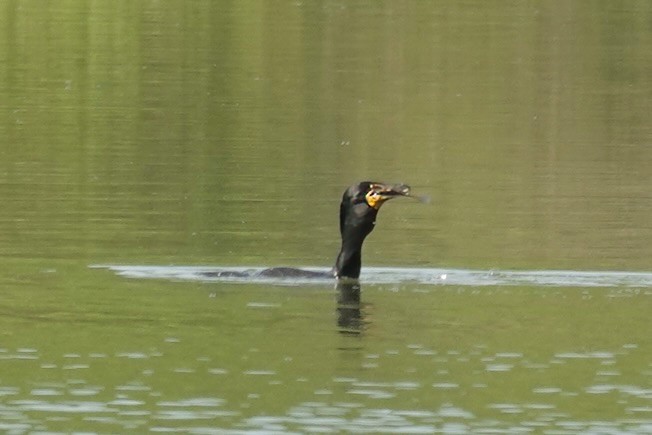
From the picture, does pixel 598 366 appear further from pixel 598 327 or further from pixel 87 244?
pixel 87 244

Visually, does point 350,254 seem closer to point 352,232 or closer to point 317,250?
point 352,232

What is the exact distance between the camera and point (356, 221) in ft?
83.3

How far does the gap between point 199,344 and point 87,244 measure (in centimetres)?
718

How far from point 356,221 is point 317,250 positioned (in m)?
3.90

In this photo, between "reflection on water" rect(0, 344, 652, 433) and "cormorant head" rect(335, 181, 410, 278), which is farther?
"cormorant head" rect(335, 181, 410, 278)

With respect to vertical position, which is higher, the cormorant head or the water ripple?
the cormorant head

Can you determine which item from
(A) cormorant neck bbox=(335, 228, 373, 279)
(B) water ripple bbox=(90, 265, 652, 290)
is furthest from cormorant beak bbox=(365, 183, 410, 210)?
(B) water ripple bbox=(90, 265, 652, 290)

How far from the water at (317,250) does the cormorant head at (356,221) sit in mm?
356

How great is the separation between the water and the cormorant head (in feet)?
1.17

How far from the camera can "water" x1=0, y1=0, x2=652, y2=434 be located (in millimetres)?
18391

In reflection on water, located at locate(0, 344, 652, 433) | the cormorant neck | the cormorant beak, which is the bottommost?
reflection on water, located at locate(0, 344, 652, 433)

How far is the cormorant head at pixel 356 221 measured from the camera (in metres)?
25.3

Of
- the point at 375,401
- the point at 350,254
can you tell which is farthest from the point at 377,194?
the point at 375,401

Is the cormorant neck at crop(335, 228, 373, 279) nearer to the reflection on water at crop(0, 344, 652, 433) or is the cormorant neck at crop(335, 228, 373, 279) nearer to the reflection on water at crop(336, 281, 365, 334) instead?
the reflection on water at crop(336, 281, 365, 334)
